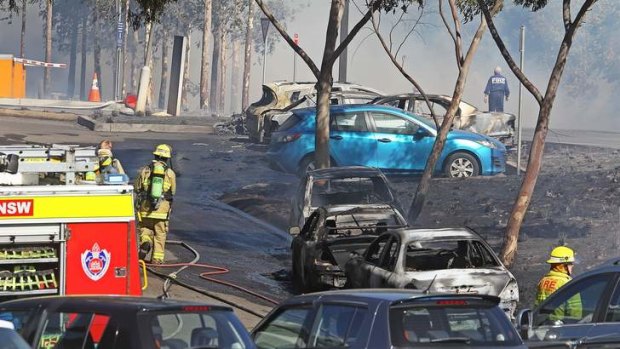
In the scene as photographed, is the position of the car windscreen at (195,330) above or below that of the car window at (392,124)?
below

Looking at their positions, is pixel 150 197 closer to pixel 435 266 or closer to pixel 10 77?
pixel 435 266

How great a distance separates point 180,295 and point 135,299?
740cm

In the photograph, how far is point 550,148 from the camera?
35.1 metres

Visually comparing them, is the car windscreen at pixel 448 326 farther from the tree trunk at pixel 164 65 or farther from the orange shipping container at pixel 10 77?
the tree trunk at pixel 164 65

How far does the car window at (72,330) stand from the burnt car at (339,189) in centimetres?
1102

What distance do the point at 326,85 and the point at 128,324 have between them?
Result: 1479cm

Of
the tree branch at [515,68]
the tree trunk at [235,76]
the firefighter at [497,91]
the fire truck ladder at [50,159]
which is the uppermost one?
the tree branch at [515,68]

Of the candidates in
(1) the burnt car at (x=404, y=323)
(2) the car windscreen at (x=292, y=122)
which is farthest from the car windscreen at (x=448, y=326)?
(2) the car windscreen at (x=292, y=122)

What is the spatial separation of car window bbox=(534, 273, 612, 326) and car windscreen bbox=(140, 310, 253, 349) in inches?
122

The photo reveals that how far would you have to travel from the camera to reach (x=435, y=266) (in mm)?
15391

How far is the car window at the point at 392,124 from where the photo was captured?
2614cm

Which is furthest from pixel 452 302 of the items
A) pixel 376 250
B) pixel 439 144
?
pixel 439 144

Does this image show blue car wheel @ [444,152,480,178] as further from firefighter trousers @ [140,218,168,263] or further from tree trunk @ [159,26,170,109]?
tree trunk @ [159,26,170,109]

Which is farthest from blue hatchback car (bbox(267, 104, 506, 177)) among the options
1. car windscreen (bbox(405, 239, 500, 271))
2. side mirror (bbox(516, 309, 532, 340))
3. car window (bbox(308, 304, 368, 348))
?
car window (bbox(308, 304, 368, 348))
